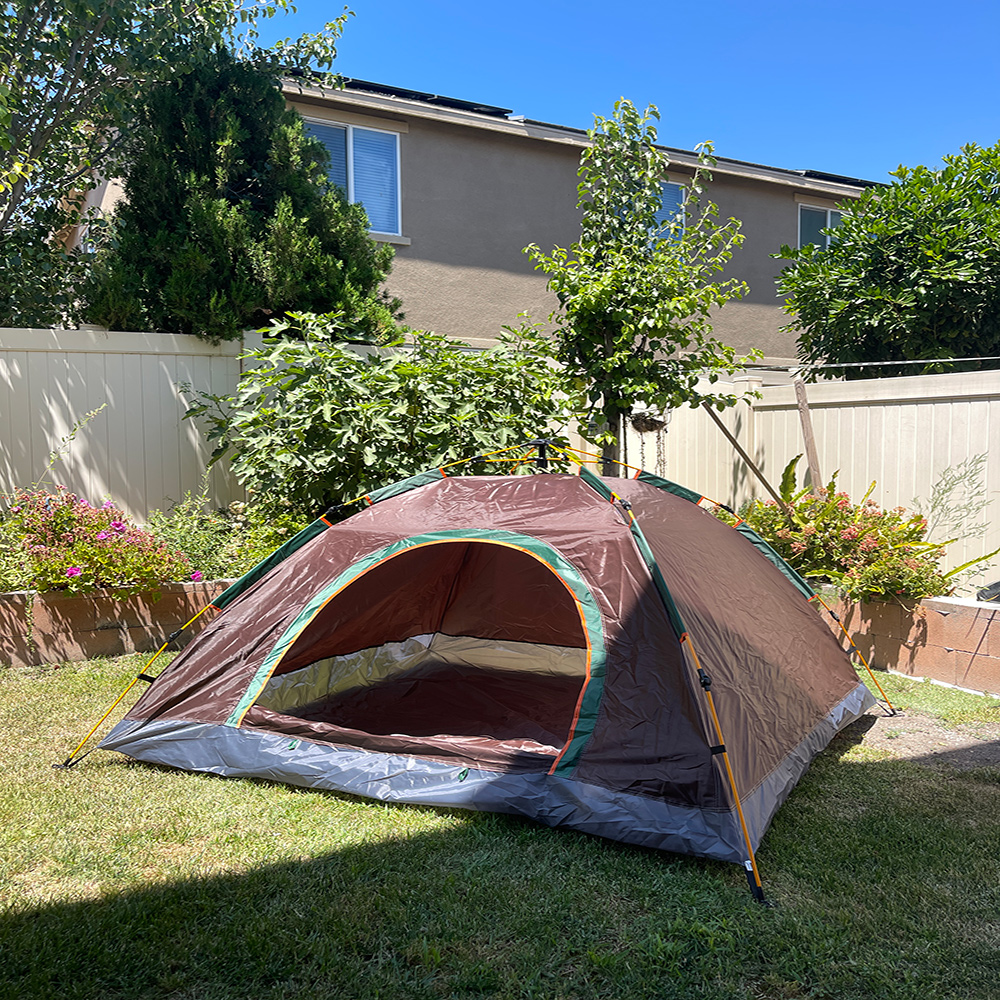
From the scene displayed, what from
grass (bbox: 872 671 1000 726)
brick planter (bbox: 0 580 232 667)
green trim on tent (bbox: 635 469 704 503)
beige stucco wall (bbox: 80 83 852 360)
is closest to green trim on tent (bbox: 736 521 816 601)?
green trim on tent (bbox: 635 469 704 503)

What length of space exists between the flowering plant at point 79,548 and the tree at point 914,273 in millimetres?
6433

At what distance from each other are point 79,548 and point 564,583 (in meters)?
3.20

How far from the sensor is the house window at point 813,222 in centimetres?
1202

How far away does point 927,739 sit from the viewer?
4219 mm

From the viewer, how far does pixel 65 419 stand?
600cm

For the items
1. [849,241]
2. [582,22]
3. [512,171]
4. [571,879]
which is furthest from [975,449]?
[582,22]

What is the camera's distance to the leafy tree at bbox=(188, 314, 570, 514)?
555 centimetres

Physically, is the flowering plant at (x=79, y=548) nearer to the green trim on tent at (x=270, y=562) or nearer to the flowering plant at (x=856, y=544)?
the green trim on tent at (x=270, y=562)

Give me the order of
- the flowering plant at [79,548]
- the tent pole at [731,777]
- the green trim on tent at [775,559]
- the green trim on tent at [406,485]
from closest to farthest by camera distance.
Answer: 1. the tent pole at [731,777]
2. the green trim on tent at [406,485]
3. the green trim on tent at [775,559]
4. the flowering plant at [79,548]

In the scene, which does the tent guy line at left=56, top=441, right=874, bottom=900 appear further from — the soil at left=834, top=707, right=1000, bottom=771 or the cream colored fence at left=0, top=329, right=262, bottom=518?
the cream colored fence at left=0, top=329, right=262, bottom=518

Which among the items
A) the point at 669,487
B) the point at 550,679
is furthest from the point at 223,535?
the point at 669,487

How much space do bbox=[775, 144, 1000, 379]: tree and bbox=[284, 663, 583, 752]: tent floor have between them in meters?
5.13

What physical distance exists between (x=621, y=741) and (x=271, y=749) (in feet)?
4.81

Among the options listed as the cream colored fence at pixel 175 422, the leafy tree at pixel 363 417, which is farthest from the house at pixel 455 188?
the cream colored fence at pixel 175 422
